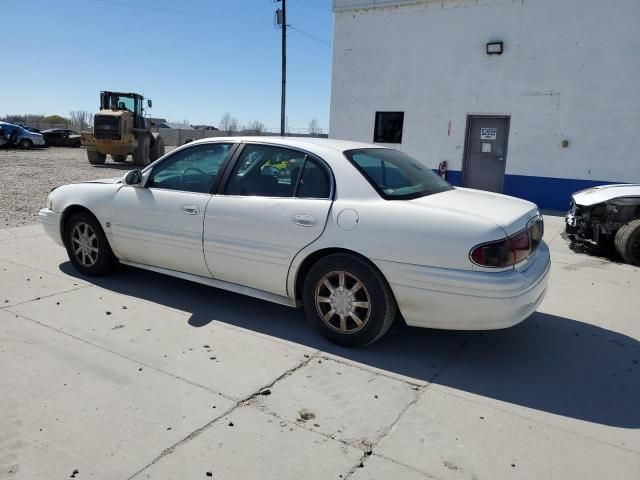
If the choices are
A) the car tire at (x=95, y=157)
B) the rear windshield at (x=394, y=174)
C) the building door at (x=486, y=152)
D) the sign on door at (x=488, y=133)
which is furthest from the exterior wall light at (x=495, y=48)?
the car tire at (x=95, y=157)

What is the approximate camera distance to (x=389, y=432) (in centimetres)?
276

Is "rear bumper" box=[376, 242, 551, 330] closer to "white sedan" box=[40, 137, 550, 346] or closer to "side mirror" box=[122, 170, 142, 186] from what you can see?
"white sedan" box=[40, 137, 550, 346]

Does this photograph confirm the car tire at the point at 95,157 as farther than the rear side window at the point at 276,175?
Yes

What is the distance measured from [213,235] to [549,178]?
30.8 ft

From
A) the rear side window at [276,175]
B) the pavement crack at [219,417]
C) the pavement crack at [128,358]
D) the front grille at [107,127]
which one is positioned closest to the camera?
the pavement crack at [219,417]

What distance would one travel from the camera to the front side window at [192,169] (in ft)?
14.3

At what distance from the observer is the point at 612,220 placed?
6.83m

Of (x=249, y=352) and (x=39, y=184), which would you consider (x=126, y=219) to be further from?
(x=39, y=184)

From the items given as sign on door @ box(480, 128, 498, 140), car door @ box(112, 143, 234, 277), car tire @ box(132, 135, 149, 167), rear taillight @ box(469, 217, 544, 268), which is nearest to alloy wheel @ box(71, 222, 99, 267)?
car door @ box(112, 143, 234, 277)

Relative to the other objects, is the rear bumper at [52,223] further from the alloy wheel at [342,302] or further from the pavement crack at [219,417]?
the pavement crack at [219,417]

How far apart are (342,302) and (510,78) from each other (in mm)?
9630

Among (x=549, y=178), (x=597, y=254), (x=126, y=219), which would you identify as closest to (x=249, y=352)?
(x=126, y=219)

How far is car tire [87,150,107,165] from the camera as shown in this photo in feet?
66.8

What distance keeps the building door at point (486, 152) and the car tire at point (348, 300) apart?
932 centimetres
